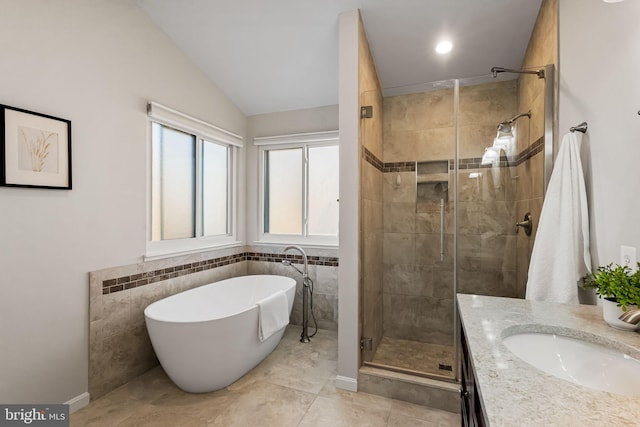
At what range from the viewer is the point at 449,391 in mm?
1884

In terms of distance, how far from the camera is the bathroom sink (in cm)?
79

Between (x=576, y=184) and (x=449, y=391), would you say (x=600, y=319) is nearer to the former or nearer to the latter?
(x=576, y=184)

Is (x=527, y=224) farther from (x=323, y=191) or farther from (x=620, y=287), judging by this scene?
(x=323, y=191)

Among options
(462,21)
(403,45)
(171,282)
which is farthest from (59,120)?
(462,21)

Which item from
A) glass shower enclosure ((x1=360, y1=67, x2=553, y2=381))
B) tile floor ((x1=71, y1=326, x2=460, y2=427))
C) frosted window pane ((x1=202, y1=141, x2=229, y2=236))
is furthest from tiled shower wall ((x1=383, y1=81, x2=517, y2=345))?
frosted window pane ((x1=202, y1=141, x2=229, y2=236))

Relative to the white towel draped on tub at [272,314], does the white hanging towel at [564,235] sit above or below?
above

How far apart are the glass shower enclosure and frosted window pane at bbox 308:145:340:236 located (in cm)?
81

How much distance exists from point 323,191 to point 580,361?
260 centimetres

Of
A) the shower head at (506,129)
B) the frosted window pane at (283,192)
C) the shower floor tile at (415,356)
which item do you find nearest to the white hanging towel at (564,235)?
the shower head at (506,129)

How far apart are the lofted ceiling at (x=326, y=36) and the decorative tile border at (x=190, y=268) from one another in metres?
1.74

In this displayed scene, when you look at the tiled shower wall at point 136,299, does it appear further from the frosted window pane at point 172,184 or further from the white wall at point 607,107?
the white wall at point 607,107

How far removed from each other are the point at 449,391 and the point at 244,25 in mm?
3001

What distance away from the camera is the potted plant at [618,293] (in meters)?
0.90

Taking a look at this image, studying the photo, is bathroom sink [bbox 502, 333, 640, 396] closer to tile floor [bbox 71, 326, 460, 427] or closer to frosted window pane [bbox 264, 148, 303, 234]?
tile floor [bbox 71, 326, 460, 427]
